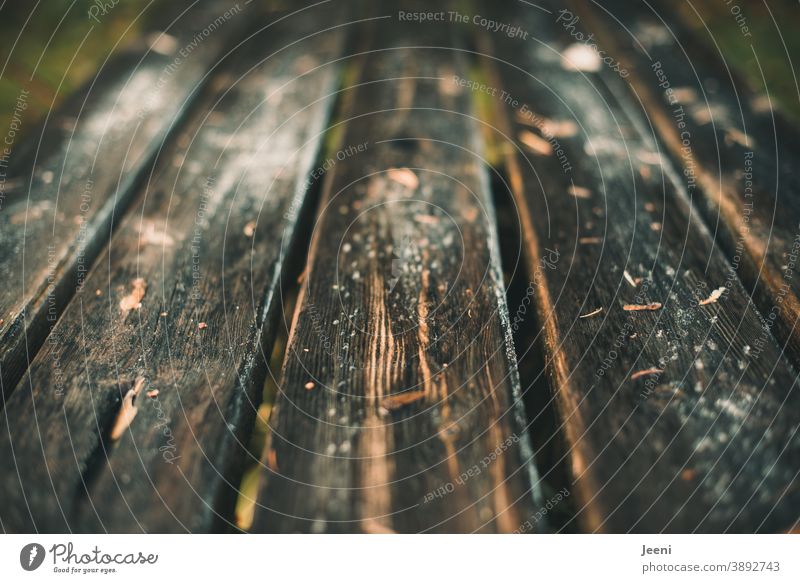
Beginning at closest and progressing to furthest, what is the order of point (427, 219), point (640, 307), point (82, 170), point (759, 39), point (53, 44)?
point (640, 307), point (427, 219), point (82, 170), point (759, 39), point (53, 44)

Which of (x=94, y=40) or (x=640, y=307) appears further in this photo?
(x=94, y=40)

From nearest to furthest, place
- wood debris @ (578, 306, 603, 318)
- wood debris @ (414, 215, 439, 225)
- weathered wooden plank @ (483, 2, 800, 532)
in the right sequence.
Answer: weathered wooden plank @ (483, 2, 800, 532) → wood debris @ (578, 306, 603, 318) → wood debris @ (414, 215, 439, 225)

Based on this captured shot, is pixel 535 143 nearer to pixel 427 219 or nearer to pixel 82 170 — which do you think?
pixel 427 219

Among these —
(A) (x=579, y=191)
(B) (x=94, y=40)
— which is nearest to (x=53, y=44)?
(B) (x=94, y=40)

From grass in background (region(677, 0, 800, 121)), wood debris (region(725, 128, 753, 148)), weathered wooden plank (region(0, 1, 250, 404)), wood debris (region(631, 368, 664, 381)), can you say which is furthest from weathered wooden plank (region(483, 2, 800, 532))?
weathered wooden plank (region(0, 1, 250, 404))

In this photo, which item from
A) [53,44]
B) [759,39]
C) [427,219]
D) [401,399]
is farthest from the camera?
[53,44]

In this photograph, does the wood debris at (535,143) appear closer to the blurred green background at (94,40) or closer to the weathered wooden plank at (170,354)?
the weathered wooden plank at (170,354)

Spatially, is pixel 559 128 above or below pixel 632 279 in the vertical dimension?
above

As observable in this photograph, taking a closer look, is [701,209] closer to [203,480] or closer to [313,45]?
[203,480]

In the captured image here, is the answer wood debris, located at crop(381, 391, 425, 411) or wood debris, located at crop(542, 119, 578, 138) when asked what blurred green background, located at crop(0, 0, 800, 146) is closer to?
wood debris, located at crop(542, 119, 578, 138)
